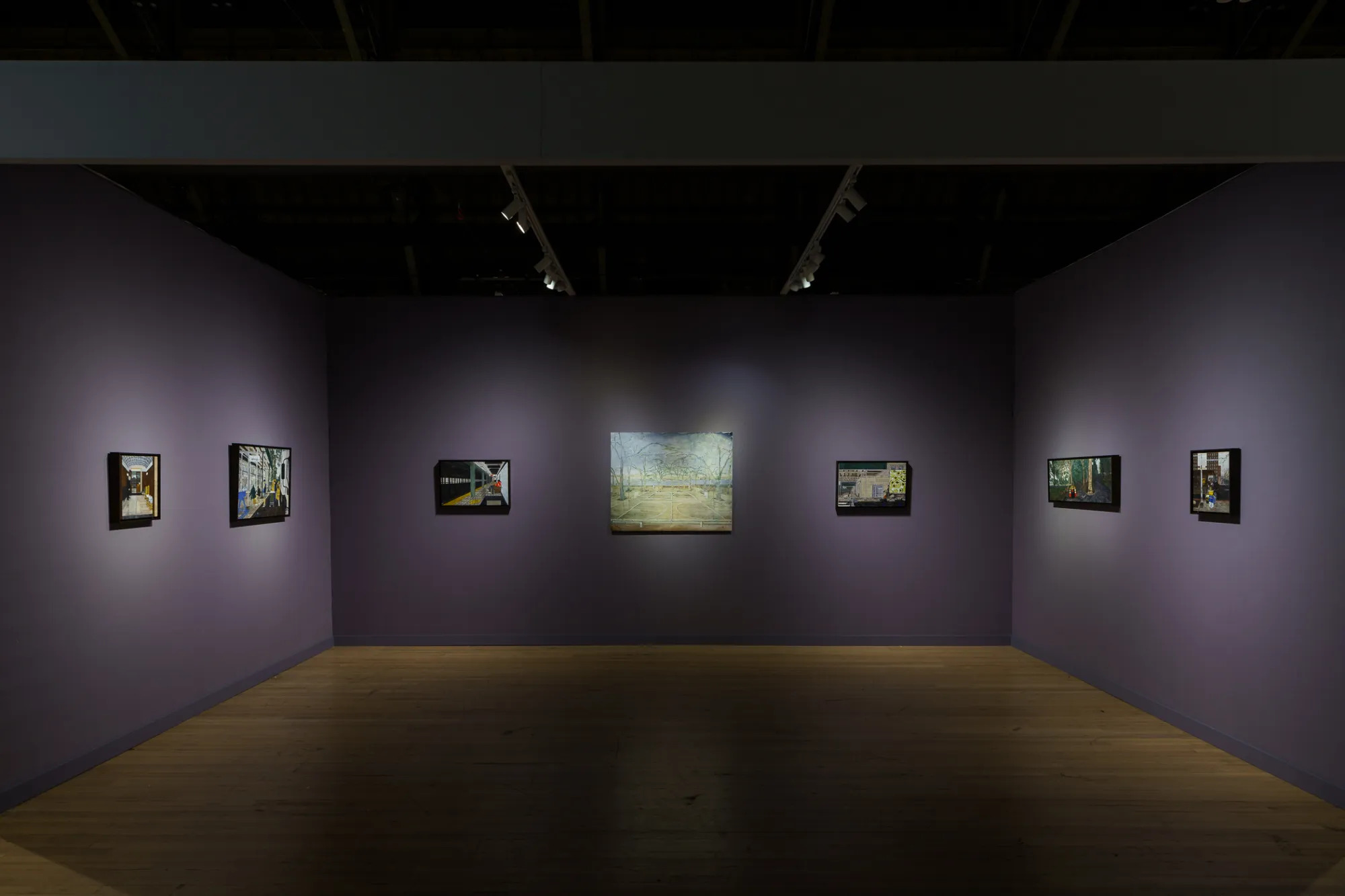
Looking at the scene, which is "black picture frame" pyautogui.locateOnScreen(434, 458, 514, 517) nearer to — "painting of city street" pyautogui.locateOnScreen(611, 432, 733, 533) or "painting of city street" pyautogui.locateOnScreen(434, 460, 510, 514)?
"painting of city street" pyautogui.locateOnScreen(434, 460, 510, 514)

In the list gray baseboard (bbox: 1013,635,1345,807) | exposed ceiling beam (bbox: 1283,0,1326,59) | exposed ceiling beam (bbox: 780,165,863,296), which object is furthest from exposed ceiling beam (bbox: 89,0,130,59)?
gray baseboard (bbox: 1013,635,1345,807)

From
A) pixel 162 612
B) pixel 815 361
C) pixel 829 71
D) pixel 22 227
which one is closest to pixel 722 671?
pixel 815 361

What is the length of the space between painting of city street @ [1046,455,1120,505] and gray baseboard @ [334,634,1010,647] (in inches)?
77.9

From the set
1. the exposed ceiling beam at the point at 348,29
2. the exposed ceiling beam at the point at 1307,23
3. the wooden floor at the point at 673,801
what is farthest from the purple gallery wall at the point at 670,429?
the exposed ceiling beam at the point at 1307,23

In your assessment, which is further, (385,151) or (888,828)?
(888,828)

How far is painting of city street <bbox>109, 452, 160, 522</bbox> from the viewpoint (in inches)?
179

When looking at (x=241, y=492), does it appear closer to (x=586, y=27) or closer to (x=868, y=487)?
(x=586, y=27)

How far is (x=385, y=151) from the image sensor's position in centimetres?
305

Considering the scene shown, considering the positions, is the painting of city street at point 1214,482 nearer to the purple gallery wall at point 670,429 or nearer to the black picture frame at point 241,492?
the purple gallery wall at point 670,429

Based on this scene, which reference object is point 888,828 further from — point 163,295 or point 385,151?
point 163,295

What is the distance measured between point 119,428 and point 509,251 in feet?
13.1

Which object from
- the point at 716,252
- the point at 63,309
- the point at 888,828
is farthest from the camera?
the point at 716,252

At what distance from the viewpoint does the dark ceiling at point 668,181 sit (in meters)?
5.81

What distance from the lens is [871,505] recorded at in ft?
24.1
